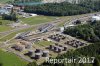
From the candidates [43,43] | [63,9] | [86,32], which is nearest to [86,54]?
[43,43]

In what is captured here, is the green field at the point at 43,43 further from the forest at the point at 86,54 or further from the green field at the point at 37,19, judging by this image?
the green field at the point at 37,19

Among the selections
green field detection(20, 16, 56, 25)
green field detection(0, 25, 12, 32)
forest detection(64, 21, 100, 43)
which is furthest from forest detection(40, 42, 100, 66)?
green field detection(20, 16, 56, 25)

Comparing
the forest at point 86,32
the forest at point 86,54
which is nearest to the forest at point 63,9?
the forest at point 86,32

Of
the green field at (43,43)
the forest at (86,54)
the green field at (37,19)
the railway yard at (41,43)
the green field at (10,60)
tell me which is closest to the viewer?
the forest at (86,54)

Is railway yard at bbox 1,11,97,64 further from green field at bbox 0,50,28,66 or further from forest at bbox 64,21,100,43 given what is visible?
forest at bbox 64,21,100,43

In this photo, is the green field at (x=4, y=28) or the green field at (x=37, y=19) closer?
the green field at (x=4, y=28)
